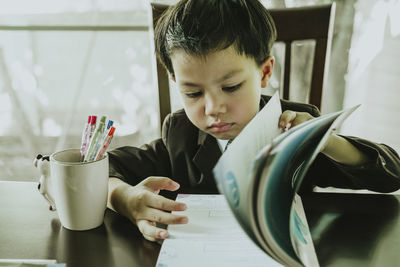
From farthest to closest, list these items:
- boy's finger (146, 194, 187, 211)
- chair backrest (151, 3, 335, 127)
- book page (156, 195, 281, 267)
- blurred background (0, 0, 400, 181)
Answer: blurred background (0, 0, 400, 181) → chair backrest (151, 3, 335, 127) → boy's finger (146, 194, 187, 211) → book page (156, 195, 281, 267)

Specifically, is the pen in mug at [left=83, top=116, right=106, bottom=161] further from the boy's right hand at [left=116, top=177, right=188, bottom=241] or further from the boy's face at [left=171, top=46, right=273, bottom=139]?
the boy's face at [left=171, top=46, right=273, bottom=139]

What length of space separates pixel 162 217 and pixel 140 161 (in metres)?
0.34

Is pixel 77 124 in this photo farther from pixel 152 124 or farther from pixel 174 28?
pixel 174 28

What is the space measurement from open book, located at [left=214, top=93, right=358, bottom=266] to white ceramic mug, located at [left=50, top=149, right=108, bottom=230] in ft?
0.95

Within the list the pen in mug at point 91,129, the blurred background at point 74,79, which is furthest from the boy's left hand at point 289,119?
the blurred background at point 74,79

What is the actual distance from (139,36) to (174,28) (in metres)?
1.78

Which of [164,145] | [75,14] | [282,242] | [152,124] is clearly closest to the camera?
[282,242]

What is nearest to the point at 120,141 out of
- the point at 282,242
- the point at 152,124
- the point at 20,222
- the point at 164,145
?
the point at 152,124

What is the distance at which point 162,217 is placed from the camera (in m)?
0.57

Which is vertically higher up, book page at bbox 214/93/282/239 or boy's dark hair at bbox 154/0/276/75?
boy's dark hair at bbox 154/0/276/75

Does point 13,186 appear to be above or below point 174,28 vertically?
below

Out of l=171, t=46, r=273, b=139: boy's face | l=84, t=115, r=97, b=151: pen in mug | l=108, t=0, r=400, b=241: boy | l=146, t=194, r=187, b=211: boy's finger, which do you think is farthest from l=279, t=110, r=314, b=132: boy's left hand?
l=84, t=115, r=97, b=151: pen in mug

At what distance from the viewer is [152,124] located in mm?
2617

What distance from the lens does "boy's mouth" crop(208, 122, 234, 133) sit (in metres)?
0.75
